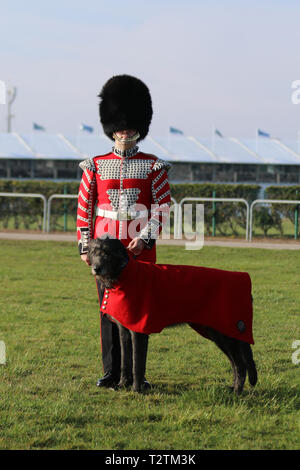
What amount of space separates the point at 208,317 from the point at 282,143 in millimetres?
36580

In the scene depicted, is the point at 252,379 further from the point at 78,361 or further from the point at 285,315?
the point at 285,315

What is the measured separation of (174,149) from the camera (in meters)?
37.3

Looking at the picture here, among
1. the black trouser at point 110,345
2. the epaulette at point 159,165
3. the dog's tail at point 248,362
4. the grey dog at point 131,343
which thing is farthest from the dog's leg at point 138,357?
the epaulette at point 159,165

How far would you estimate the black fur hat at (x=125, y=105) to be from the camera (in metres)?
5.63

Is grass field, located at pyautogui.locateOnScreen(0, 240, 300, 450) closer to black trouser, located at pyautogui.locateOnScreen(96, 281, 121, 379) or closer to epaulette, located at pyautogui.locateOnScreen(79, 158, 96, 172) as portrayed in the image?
black trouser, located at pyautogui.locateOnScreen(96, 281, 121, 379)

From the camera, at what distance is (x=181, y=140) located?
3866 cm

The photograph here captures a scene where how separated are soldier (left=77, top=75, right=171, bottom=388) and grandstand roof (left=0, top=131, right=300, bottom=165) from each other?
99.6 feet

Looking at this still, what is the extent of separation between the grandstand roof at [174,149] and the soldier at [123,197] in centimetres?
3036

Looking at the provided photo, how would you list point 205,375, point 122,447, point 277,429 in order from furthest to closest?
point 205,375 < point 277,429 < point 122,447

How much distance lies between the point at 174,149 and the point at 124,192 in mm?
32186

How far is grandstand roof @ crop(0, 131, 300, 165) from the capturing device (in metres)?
36.5

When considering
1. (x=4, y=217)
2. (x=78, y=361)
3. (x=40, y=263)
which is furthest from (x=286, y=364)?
(x=4, y=217)

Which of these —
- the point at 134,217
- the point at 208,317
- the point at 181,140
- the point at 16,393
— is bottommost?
the point at 16,393

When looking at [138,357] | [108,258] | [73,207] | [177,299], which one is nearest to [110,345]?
[138,357]
